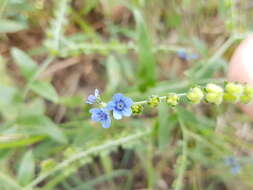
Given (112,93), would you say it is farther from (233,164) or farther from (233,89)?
(233,89)

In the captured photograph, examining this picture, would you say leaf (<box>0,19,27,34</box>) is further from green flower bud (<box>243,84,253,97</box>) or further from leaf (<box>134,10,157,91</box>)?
green flower bud (<box>243,84,253,97</box>)

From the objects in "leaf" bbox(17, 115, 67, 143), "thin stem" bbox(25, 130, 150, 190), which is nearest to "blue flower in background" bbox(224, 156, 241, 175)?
"thin stem" bbox(25, 130, 150, 190)

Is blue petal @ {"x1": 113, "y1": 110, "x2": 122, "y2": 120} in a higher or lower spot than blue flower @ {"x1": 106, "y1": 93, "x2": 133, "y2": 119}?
lower

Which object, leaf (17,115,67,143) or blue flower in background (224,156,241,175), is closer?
leaf (17,115,67,143)

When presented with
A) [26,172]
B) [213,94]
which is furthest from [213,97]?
[26,172]

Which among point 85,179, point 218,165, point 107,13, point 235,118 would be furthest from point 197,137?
point 107,13

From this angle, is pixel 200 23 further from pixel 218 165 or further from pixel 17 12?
pixel 17 12

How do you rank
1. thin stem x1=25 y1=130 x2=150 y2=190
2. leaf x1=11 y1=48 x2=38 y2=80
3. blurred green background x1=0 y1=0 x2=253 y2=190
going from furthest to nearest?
leaf x1=11 y1=48 x2=38 y2=80
blurred green background x1=0 y1=0 x2=253 y2=190
thin stem x1=25 y1=130 x2=150 y2=190
